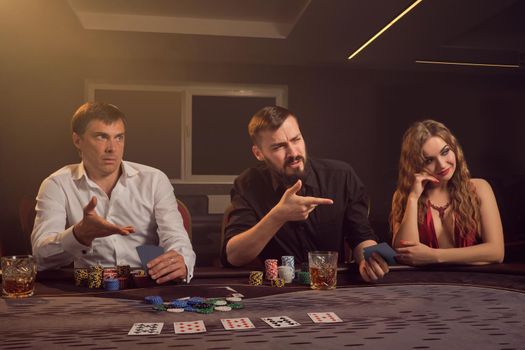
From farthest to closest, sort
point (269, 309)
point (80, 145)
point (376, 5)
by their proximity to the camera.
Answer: point (376, 5), point (80, 145), point (269, 309)

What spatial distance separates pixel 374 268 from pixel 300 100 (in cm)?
499

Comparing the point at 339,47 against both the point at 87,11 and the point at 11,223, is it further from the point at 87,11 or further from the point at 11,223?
the point at 11,223

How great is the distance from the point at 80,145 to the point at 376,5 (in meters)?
2.69

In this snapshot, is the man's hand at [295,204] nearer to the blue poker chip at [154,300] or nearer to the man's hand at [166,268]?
the man's hand at [166,268]

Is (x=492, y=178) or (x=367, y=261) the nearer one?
(x=367, y=261)

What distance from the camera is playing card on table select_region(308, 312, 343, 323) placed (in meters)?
1.05

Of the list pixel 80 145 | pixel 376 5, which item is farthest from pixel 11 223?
pixel 376 5

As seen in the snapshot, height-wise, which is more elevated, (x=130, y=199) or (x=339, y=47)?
(x=339, y=47)

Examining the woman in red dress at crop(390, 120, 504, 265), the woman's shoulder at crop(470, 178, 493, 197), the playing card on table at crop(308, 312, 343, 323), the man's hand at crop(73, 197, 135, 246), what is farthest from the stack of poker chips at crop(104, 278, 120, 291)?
the woman's shoulder at crop(470, 178, 493, 197)

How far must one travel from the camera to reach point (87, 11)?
4527mm

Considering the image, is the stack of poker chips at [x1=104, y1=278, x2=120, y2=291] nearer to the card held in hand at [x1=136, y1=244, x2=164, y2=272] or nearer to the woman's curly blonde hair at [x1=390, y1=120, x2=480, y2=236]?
the card held in hand at [x1=136, y1=244, x2=164, y2=272]

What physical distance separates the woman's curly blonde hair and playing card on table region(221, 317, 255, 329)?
126 cm

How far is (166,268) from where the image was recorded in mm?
1469

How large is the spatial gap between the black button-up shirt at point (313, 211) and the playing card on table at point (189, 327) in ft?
3.23
